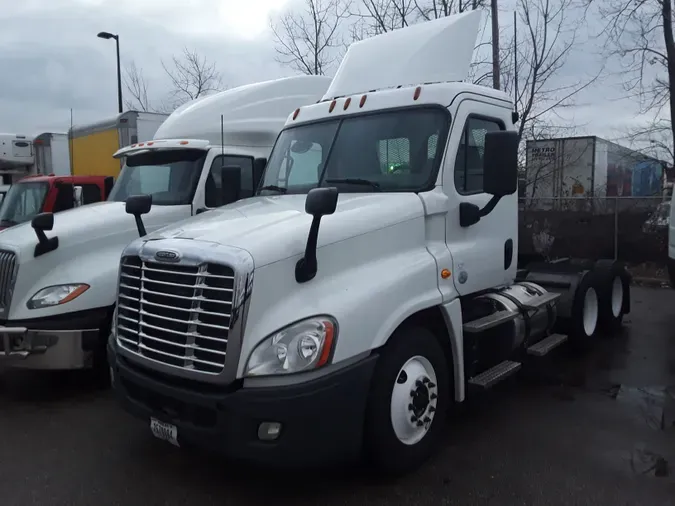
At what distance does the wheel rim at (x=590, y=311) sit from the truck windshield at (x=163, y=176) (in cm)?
485

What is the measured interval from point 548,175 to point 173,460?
17801 mm

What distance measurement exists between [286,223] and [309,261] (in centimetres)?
43

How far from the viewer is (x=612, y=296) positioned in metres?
7.96

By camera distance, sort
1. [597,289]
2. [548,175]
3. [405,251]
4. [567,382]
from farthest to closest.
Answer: [548,175], [597,289], [567,382], [405,251]

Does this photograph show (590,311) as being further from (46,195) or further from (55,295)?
(46,195)

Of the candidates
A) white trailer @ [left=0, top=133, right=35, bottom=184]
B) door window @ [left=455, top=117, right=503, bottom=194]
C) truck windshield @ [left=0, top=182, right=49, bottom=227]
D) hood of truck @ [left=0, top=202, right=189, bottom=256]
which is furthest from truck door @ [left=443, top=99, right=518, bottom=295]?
white trailer @ [left=0, top=133, right=35, bottom=184]

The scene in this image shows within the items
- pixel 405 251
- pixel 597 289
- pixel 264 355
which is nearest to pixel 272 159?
pixel 405 251

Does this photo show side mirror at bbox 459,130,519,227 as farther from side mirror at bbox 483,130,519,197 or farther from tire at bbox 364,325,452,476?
tire at bbox 364,325,452,476

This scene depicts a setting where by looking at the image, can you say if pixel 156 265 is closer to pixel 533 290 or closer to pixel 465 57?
→ pixel 465 57

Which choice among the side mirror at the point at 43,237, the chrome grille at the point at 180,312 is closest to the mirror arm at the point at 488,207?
the chrome grille at the point at 180,312

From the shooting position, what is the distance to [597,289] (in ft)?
25.0

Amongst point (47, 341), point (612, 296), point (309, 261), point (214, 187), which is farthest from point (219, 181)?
point (612, 296)

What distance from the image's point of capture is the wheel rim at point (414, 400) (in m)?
3.92

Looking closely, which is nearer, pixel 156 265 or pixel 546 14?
pixel 156 265
